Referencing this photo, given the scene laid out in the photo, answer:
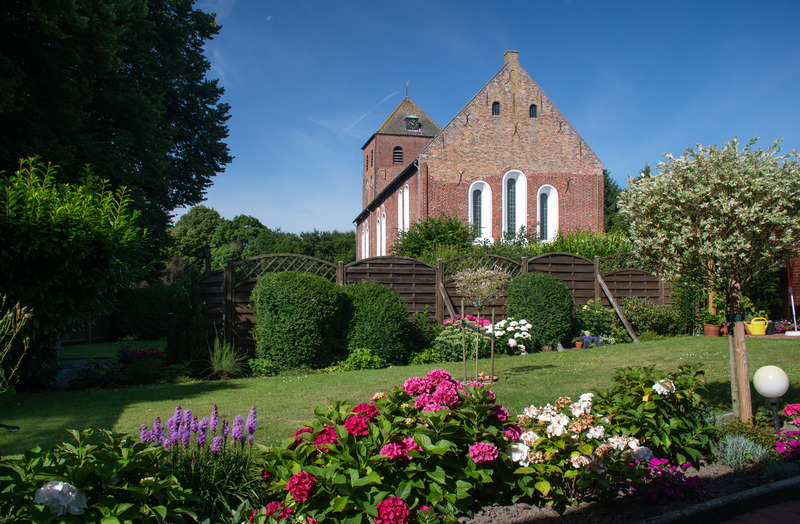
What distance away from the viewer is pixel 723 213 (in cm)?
508

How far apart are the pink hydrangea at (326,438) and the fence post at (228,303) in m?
8.47

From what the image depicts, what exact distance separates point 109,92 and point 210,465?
14.3 metres

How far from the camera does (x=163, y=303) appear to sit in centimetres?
2139

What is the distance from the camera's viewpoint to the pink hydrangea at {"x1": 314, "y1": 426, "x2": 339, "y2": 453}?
319 cm

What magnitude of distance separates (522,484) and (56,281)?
23.5 feet

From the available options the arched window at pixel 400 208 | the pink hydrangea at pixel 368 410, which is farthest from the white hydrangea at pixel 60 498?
the arched window at pixel 400 208

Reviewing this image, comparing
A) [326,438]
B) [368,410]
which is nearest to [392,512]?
[326,438]

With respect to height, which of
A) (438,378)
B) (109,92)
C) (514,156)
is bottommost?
(438,378)

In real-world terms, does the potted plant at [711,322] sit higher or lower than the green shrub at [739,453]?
higher

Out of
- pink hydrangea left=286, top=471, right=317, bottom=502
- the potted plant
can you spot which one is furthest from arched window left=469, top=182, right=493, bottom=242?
pink hydrangea left=286, top=471, right=317, bottom=502

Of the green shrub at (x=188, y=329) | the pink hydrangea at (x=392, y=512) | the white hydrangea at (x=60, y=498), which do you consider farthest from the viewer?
the green shrub at (x=188, y=329)

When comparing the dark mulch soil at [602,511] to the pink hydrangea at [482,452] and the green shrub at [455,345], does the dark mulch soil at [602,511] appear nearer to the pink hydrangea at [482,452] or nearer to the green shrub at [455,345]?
the pink hydrangea at [482,452]

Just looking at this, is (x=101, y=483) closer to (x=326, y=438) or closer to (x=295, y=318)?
(x=326, y=438)

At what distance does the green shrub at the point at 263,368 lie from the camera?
34.8ft
